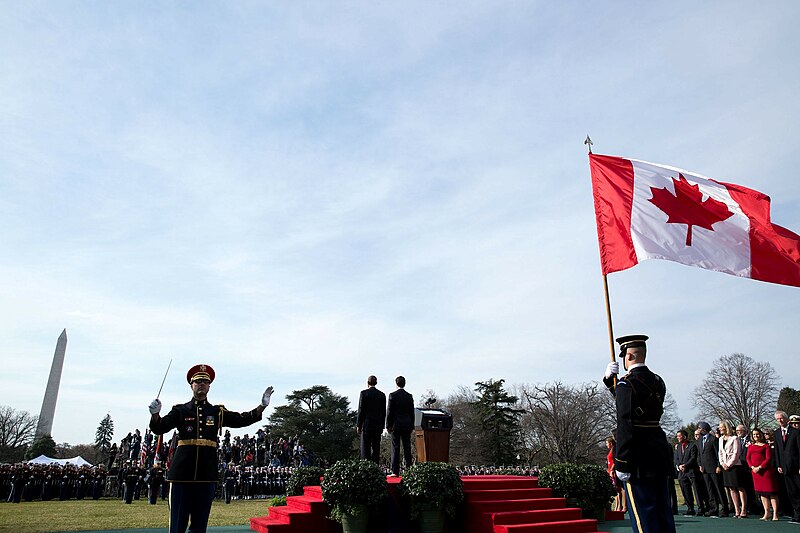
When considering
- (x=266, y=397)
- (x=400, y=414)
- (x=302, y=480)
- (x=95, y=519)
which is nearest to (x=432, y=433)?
(x=400, y=414)

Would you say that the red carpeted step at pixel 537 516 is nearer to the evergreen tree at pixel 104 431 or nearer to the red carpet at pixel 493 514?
the red carpet at pixel 493 514

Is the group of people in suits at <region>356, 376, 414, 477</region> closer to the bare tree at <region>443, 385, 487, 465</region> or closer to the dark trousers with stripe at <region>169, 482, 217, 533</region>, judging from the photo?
the dark trousers with stripe at <region>169, 482, 217, 533</region>

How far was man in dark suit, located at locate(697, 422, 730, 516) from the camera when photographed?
13.4 m

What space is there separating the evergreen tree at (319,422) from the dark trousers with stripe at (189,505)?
44.3 meters

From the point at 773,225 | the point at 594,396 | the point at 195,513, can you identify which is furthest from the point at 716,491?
the point at 594,396

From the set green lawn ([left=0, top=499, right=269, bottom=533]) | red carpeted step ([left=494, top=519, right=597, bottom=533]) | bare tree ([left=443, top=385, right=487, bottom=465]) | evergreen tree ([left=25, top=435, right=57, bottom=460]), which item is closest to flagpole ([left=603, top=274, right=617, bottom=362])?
red carpeted step ([left=494, top=519, right=597, bottom=533])

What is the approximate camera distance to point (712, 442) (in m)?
13.6

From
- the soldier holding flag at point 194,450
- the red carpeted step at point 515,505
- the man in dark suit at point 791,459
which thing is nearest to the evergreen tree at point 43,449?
the red carpeted step at point 515,505

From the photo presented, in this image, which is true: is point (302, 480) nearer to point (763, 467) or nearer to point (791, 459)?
point (763, 467)

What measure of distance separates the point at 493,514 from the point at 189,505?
17.1ft

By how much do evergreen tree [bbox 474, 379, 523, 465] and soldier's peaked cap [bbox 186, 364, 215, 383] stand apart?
4540cm

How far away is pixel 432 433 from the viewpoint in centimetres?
1234

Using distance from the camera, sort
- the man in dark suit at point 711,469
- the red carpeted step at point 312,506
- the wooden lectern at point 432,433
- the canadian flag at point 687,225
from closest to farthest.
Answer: the canadian flag at point 687,225 < the red carpeted step at point 312,506 < the wooden lectern at point 432,433 < the man in dark suit at point 711,469

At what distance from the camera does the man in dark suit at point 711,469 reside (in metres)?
13.4
